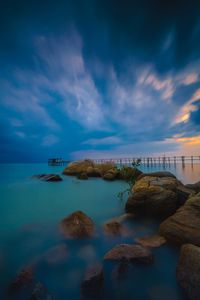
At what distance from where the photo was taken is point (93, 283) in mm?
2584

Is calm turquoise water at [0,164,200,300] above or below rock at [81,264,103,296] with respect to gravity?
below

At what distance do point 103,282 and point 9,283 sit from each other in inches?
65.8

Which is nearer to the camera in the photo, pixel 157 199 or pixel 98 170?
pixel 157 199

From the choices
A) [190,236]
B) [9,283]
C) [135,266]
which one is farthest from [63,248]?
[190,236]

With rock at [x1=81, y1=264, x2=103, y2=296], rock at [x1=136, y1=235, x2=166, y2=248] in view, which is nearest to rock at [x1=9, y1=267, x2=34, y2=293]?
rock at [x1=81, y1=264, x2=103, y2=296]

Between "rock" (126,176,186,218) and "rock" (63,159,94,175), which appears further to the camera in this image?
"rock" (63,159,94,175)

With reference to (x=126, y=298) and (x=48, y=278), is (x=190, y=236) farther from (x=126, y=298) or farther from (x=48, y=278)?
(x=48, y=278)

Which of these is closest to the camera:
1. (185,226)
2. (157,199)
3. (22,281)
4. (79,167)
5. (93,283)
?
(93,283)

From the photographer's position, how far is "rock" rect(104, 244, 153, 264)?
310cm

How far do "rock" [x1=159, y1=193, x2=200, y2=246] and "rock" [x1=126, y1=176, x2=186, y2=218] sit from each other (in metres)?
1.35

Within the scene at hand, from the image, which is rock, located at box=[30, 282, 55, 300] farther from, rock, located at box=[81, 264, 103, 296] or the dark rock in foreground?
the dark rock in foreground

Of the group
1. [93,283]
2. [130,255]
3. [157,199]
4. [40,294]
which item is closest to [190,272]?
[130,255]

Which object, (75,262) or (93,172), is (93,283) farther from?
(93,172)

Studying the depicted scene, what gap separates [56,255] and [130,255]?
66.6 inches
